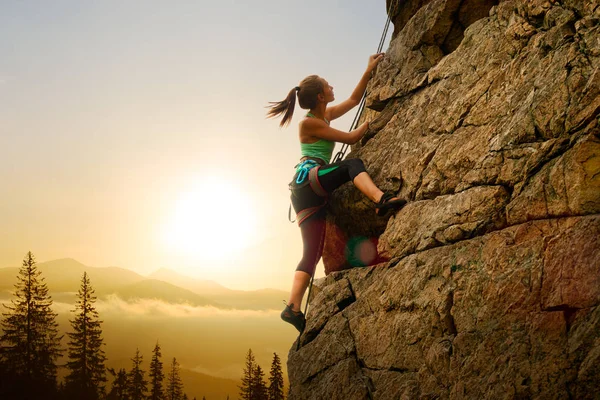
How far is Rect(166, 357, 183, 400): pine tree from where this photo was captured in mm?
51406

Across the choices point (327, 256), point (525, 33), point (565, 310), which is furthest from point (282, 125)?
point (565, 310)

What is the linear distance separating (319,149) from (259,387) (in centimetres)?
4616

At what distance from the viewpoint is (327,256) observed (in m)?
8.46

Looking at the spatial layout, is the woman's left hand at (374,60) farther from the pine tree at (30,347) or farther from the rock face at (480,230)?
the pine tree at (30,347)

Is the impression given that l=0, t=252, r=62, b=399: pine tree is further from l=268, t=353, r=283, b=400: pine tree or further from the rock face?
the rock face

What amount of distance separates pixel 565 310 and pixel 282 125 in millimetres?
5844

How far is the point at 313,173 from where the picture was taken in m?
7.41

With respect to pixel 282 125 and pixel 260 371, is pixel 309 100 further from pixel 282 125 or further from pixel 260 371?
pixel 260 371

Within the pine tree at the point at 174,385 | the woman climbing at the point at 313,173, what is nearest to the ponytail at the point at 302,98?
the woman climbing at the point at 313,173

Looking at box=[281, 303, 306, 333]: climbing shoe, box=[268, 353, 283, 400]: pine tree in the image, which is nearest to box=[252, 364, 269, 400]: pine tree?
box=[268, 353, 283, 400]: pine tree

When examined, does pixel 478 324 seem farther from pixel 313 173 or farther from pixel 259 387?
pixel 259 387

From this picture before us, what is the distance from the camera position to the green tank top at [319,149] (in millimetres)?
7996

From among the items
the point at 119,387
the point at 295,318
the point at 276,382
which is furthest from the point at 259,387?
the point at 295,318

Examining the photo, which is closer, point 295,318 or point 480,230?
point 480,230
